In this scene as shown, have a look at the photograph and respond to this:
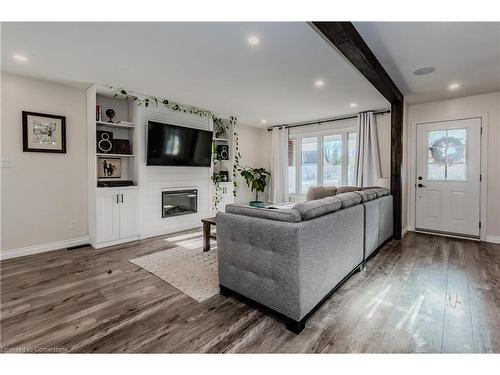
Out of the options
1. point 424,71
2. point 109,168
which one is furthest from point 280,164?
point 109,168

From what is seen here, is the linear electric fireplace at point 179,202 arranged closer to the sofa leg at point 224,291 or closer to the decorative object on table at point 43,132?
the decorative object on table at point 43,132

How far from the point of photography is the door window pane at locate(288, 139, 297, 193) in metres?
6.32

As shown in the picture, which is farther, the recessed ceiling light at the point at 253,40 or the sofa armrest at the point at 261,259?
the recessed ceiling light at the point at 253,40

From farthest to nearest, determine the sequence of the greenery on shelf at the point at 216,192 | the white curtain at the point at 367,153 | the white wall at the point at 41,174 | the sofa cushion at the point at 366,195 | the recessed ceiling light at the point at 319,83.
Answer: the greenery on shelf at the point at 216,192 → the white curtain at the point at 367,153 → the recessed ceiling light at the point at 319,83 → the white wall at the point at 41,174 → the sofa cushion at the point at 366,195

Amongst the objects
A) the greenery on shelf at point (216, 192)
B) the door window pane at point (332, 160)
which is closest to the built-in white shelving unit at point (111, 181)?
the greenery on shelf at point (216, 192)

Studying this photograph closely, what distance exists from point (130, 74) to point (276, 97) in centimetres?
215

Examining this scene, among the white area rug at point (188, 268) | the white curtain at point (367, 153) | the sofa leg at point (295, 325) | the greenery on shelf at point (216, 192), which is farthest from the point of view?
the greenery on shelf at point (216, 192)

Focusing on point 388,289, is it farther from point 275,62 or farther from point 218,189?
point 218,189

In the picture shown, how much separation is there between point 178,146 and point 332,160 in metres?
3.39

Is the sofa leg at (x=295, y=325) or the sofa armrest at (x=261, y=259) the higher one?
the sofa armrest at (x=261, y=259)

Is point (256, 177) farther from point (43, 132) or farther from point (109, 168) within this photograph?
point (43, 132)

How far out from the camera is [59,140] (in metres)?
3.52

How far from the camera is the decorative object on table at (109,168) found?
12.8 ft

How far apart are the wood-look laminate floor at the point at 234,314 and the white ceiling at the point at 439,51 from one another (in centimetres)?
230
